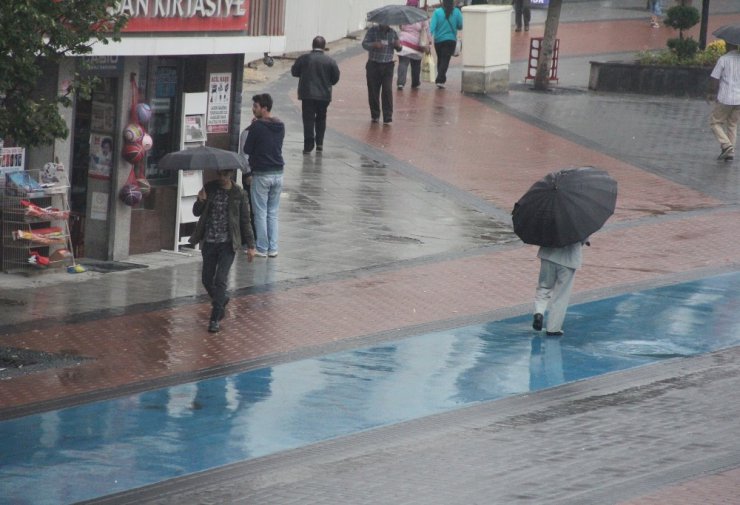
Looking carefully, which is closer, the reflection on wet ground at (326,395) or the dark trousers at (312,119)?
the reflection on wet ground at (326,395)

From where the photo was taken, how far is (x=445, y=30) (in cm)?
2841

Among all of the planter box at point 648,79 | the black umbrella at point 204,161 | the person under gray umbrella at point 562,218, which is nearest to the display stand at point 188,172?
the black umbrella at point 204,161

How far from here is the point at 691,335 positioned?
13.0m

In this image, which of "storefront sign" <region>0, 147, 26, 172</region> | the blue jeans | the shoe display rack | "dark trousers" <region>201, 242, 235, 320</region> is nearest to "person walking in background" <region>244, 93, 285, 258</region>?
the blue jeans

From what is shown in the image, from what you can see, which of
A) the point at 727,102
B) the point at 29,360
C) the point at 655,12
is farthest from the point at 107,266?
the point at 655,12

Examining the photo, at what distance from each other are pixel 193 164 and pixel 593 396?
13.3 feet

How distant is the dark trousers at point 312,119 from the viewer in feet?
69.7

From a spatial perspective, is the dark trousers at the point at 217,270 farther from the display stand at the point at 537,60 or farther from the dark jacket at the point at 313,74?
the display stand at the point at 537,60

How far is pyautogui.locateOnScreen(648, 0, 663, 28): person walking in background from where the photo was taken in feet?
127

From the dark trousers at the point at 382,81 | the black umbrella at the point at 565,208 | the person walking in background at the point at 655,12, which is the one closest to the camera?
the black umbrella at the point at 565,208

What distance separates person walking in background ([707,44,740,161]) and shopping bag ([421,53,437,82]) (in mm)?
7718

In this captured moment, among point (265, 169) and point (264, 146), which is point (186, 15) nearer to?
point (264, 146)

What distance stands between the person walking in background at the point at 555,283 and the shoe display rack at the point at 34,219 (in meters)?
4.94

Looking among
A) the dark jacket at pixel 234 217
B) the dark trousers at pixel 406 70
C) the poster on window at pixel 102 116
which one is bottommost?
the dark jacket at pixel 234 217
